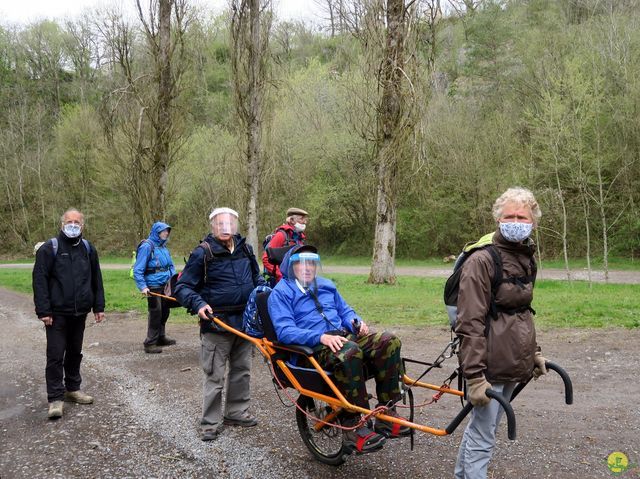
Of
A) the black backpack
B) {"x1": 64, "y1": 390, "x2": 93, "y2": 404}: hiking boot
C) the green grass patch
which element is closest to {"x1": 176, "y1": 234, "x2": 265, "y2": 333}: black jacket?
{"x1": 64, "y1": 390, "x2": 93, "y2": 404}: hiking boot

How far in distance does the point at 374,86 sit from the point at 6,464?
1230cm

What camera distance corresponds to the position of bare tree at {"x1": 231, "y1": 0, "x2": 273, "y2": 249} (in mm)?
14656

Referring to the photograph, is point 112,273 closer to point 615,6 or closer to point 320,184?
point 320,184

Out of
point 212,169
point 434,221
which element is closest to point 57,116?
point 212,169

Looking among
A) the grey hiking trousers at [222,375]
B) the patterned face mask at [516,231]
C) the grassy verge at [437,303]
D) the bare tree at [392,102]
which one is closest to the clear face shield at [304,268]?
the grey hiking trousers at [222,375]

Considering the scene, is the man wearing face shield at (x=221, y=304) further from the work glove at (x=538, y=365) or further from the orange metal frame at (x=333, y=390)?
the work glove at (x=538, y=365)

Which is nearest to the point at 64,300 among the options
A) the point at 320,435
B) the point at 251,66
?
the point at 320,435

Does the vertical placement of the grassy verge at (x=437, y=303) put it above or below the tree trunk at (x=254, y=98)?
below

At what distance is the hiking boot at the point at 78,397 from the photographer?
5.67m

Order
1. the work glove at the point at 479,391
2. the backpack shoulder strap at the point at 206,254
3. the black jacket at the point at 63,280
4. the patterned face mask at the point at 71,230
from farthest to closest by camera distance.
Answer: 1. the patterned face mask at the point at 71,230
2. the black jacket at the point at 63,280
3. the backpack shoulder strap at the point at 206,254
4. the work glove at the point at 479,391

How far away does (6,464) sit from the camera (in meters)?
4.22

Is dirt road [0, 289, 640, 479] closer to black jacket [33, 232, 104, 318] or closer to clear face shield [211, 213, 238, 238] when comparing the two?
black jacket [33, 232, 104, 318]

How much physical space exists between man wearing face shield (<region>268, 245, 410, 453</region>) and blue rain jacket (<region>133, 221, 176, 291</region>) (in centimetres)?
428

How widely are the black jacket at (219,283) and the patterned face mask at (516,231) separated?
2707 mm
